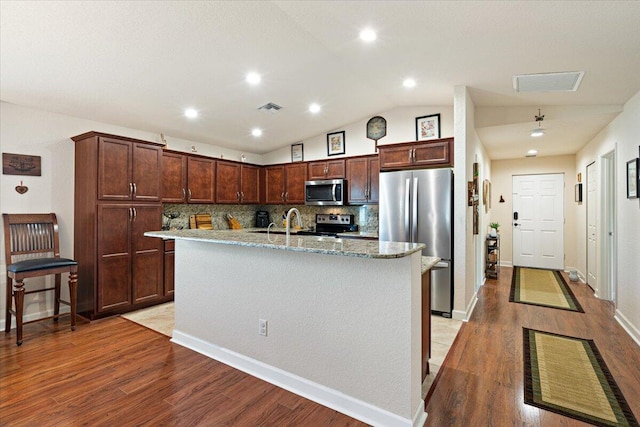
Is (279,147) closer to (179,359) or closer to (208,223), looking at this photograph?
(208,223)

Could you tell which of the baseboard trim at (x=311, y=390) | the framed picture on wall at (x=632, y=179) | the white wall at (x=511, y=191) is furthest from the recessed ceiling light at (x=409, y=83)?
the white wall at (x=511, y=191)

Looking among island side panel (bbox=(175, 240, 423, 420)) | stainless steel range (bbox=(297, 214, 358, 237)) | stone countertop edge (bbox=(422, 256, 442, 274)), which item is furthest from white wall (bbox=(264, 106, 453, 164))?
island side panel (bbox=(175, 240, 423, 420))

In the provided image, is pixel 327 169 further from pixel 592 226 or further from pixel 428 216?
pixel 592 226

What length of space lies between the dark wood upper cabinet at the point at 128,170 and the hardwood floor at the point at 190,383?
5.00 feet

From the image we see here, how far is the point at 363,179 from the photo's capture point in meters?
4.93

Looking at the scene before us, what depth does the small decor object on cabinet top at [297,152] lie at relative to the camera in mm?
5785

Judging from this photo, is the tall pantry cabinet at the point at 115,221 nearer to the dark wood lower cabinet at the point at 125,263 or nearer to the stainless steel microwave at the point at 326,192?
the dark wood lower cabinet at the point at 125,263

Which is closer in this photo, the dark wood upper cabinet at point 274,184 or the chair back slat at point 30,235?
the chair back slat at point 30,235

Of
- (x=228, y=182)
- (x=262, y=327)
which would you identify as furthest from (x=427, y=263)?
(x=228, y=182)

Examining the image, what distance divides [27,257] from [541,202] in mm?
8552

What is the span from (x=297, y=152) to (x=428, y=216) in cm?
287

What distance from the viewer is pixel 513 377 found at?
240 centimetres

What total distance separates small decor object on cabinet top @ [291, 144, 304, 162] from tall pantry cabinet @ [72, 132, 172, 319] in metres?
2.39

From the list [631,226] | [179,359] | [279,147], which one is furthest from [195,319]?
[631,226]
